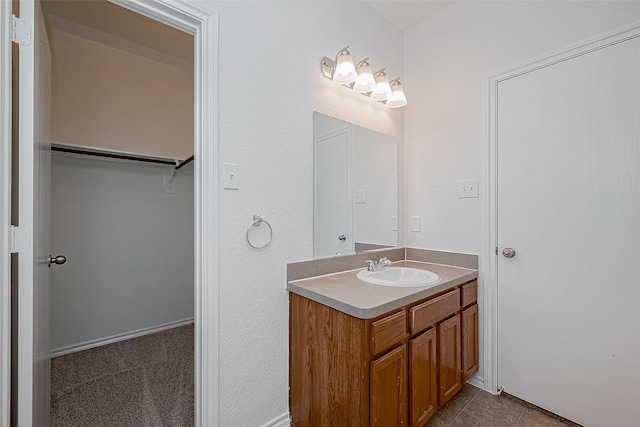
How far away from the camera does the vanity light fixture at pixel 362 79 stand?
169cm

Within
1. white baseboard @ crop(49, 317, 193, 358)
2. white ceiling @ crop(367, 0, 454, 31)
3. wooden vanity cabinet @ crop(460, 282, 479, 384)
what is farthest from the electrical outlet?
white baseboard @ crop(49, 317, 193, 358)

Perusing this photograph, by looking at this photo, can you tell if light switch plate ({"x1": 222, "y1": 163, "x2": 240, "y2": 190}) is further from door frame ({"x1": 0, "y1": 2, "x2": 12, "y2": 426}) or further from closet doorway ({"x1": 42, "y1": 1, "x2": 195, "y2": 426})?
closet doorway ({"x1": 42, "y1": 1, "x2": 195, "y2": 426})

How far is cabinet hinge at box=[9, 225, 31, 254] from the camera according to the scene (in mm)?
926

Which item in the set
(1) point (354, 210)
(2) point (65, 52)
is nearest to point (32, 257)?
(1) point (354, 210)

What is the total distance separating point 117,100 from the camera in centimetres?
251

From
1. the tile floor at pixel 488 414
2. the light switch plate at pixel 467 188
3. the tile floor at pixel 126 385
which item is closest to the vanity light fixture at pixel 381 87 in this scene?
the light switch plate at pixel 467 188

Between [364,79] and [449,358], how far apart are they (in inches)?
67.7

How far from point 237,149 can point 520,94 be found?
1.68m

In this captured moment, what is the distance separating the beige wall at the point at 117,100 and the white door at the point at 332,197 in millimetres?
1845

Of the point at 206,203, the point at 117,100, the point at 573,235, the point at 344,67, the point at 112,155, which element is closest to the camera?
the point at 206,203

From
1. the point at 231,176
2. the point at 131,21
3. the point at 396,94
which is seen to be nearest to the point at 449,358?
the point at 231,176

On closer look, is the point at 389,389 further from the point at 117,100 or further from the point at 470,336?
the point at 117,100

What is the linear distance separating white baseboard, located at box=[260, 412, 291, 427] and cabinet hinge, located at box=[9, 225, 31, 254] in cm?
130

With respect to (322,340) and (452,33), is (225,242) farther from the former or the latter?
(452,33)
